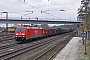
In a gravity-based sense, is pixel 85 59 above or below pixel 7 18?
below

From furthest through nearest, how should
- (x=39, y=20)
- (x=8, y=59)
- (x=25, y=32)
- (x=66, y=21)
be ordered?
(x=66, y=21) → (x=39, y=20) → (x=25, y=32) → (x=8, y=59)

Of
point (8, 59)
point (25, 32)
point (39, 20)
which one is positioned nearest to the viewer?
point (8, 59)

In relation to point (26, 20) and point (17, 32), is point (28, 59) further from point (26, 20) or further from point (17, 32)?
point (26, 20)

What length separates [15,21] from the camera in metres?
71.0

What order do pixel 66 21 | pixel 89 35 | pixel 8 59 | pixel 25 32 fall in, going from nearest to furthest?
pixel 8 59
pixel 25 32
pixel 89 35
pixel 66 21

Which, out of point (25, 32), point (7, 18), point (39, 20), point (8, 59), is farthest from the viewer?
point (39, 20)

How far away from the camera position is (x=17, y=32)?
138 feet

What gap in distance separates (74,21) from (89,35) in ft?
101

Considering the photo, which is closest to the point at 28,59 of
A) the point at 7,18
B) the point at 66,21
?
the point at 7,18

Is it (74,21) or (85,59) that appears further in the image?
(74,21)

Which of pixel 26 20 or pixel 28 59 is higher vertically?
pixel 26 20

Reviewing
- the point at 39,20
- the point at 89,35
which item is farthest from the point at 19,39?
the point at 39,20

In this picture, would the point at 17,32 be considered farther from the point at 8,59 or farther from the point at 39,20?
the point at 39,20

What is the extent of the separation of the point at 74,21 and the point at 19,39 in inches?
1641
